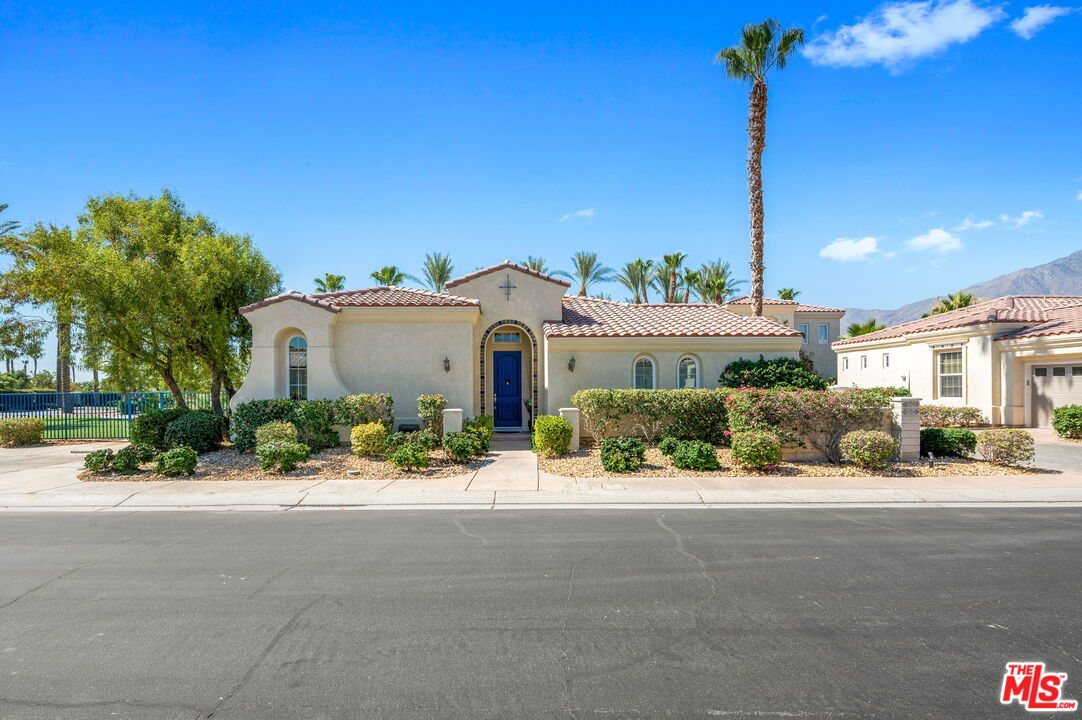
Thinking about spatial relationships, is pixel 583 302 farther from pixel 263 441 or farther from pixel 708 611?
pixel 708 611

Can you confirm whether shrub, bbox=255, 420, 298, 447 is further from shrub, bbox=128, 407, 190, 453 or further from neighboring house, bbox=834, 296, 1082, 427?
neighboring house, bbox=834, 296, 1082, 427

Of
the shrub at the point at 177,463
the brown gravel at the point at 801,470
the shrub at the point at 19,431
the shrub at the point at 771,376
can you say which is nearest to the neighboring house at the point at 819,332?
the shrub at the point at 771,376

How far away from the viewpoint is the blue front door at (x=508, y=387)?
17.2 m

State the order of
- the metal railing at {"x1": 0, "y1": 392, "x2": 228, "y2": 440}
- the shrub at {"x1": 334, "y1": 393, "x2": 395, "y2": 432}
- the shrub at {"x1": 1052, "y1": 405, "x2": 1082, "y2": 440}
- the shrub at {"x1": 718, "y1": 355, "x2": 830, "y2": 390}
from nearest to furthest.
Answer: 1. the shrub at {"x1": 334, "y1": 393, "x2": 395, "y2": 432}
2. the shrub at {"x1": 718, "y1": 355, "x2": 830, "y2": 390}
3. the shrub at {"x1": 1052, "y1": 405, "x2": 1082, "y2": 440}
4. the metal railing at {"x1": 0, "y1": 392, "x2": 228, "y2": 440}

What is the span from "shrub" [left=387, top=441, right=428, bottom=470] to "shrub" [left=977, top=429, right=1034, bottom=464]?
40.0 ft

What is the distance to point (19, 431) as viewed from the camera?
54.5 ft

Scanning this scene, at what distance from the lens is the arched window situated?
49.9 feet

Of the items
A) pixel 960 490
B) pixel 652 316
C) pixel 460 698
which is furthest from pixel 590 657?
pixel 652 316

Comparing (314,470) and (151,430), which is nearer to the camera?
(314,470)

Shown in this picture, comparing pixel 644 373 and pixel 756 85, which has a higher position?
pixel 756 85

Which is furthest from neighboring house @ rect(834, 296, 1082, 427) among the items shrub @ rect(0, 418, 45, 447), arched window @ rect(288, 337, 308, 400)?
shrub @ rect(0, 418, 45, 447)

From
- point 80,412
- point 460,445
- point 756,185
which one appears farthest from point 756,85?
point 80,412

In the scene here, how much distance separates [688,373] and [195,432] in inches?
526

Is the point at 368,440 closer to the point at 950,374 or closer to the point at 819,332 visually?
the point at 950,374
